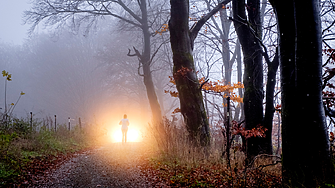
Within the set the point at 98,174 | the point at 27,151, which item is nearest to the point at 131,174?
the point at 98,174

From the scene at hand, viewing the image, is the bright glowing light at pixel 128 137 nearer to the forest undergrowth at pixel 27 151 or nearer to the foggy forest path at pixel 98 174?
the forest undergrowth at pixel 27 151

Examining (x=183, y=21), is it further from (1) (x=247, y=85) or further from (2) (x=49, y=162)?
(2) (x=49, y=162)

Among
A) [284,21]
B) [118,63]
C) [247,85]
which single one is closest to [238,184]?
[284,21]

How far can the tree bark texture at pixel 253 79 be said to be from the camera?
6.35 meters

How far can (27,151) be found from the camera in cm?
677

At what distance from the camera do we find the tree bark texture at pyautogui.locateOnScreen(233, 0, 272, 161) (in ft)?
20.8

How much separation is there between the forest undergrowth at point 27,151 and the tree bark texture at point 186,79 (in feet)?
13.6

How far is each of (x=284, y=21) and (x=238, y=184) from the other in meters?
2.61

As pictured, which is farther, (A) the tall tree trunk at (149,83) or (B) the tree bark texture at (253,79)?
(A) the tall tree trunk at (149,83)

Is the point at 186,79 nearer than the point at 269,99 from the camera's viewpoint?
No

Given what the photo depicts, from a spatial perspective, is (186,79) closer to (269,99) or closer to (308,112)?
(269,99)

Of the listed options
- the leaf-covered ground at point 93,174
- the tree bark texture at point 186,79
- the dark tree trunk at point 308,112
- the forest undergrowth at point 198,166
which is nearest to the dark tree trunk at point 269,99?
the forest undergrowth at point 198,166

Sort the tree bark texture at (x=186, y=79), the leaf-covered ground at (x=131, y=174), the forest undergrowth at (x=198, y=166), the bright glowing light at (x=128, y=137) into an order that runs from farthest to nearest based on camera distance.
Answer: the bright glowing light at (x=128, y=137) < the tree bark texture at (x=186, y=79) < the leaf-covered ground at (x=131, y=174) < the forest undergrowth at (x=198, y=166)

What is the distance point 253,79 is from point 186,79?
6.62ft
